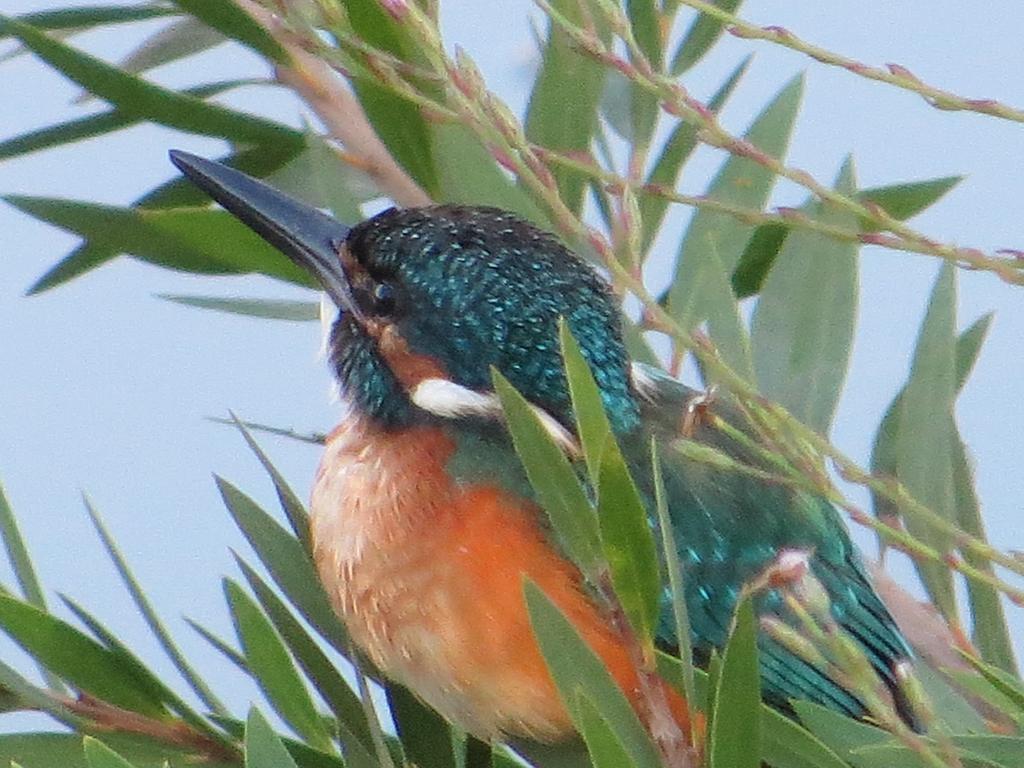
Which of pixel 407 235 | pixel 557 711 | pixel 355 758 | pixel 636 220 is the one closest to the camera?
pixel 636 220

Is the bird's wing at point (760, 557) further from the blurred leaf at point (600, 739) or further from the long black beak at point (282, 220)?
the blurred leaf at point (600, 739)

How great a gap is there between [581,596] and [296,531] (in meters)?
0.17

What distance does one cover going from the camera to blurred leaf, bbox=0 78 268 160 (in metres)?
1.14

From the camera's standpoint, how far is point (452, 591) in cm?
104

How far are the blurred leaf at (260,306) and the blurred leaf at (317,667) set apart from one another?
276 millimetres

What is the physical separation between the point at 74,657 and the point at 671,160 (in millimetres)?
556

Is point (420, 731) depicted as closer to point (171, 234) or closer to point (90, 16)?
point (171, 234)

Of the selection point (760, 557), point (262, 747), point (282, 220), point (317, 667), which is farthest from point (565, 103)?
point (262, 747)

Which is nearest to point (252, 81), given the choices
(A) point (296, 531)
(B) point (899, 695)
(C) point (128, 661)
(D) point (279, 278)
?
(D) point (279, 278)

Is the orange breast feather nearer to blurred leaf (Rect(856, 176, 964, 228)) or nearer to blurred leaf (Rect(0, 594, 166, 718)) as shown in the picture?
blurred leaf (Rect(0, 594, 166, 718))

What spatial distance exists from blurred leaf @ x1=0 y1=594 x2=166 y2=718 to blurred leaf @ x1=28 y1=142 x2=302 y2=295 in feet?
1.20

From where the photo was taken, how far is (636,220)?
2.09ft

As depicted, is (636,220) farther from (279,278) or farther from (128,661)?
(279,278)

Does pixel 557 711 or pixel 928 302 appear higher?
pixel 928 302
